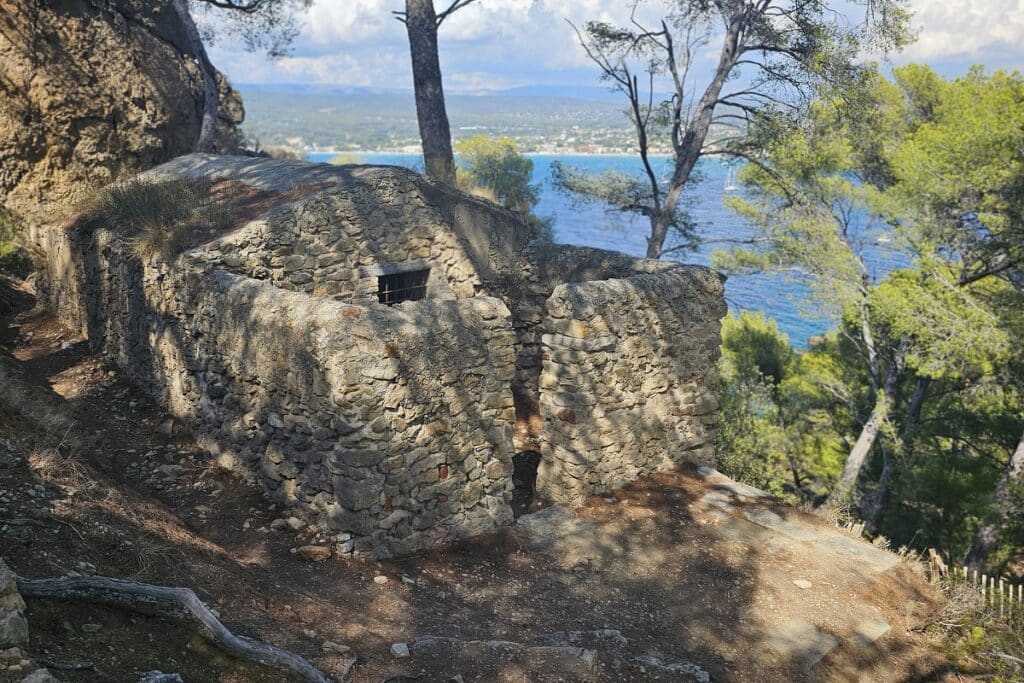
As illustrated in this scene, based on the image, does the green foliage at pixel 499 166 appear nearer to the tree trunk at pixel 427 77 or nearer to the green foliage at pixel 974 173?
the tree trunk at pixel 427 77

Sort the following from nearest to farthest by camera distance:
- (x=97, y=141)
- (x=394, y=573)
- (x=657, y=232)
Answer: (x=394, y=573)
(x=97, y=141)
(x=657, y=232)

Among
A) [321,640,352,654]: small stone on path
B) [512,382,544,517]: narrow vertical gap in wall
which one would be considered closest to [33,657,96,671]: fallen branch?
[321,640,352,654]: small stone on path

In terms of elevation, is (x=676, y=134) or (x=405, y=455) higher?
(x=676, y=134)

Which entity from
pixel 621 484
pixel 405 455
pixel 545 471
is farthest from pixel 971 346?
pixel 405 455

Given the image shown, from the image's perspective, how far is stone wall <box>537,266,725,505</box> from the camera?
760 cm

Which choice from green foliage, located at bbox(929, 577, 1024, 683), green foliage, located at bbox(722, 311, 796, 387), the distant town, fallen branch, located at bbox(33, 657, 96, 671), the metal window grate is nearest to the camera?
fallen branch, located at bbox(33, 657, 96, 671)

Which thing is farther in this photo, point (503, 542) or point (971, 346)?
point (971, 346)

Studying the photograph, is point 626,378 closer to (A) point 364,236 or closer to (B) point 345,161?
(A) point 364,236

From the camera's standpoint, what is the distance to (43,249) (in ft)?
38.8

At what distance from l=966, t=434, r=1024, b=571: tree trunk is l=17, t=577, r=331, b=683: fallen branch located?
1174 centimetres

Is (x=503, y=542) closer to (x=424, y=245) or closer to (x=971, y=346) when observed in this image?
(x=424, y=245)

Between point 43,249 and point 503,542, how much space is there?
32.0ft

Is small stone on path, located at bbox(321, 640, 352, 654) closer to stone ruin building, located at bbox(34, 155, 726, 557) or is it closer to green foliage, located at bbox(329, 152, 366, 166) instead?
stone ruin building, located at bbox(34, 155, 726, 557)

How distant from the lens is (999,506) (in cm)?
1161
